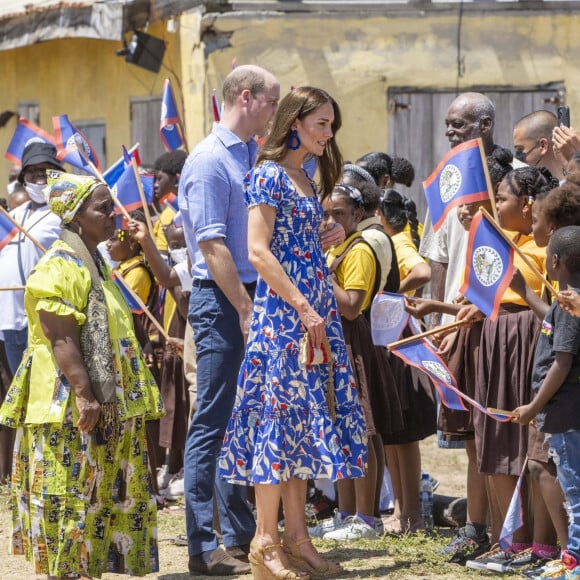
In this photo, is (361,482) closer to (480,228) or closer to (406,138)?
(480,228)

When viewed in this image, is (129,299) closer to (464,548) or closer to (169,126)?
(169,126)

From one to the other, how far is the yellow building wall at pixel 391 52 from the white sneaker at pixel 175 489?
534 cm

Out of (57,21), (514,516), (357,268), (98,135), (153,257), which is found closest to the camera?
(514,516)

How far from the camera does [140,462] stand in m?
5.86

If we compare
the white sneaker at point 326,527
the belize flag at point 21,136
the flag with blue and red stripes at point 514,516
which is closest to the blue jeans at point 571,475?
the flag with blue and red stripes at point 514,516

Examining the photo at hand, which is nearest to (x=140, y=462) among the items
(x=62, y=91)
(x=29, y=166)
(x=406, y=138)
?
(x=29, y=166)

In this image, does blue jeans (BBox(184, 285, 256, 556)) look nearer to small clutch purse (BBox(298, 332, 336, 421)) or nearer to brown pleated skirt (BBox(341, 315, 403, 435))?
small clutch purse (BBox(298, 332, 336, 421))

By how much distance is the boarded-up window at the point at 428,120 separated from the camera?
12.7 m

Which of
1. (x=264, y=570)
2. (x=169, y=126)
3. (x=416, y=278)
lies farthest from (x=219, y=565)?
(x=169, y=126)

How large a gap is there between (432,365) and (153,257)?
2186 millimetres

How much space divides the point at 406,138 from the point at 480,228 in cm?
765

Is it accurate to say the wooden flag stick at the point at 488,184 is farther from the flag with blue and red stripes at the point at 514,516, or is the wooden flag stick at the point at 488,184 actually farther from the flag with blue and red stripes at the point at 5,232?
the flag with blue and red stripes at the point at 5,232

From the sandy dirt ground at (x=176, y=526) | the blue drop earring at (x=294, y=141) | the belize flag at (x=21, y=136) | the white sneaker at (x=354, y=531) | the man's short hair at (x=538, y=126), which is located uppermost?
the belize flag at (x=21, y=136)

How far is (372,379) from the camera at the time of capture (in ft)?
22.5
